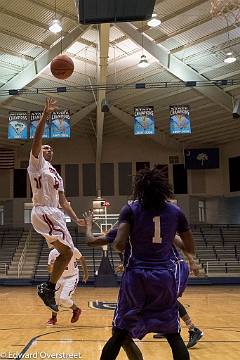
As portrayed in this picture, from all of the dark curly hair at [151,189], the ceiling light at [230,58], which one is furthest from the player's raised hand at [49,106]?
the ceiling light at [230,58]

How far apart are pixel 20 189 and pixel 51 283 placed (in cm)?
2408

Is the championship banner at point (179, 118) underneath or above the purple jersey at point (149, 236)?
above

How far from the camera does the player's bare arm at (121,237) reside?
10.6 ft

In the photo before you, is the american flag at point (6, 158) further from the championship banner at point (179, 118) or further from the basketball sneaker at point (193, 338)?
the basketball sneaker at point (193, 338)

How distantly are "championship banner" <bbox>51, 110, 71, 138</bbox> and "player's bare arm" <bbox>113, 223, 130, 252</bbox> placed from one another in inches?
552

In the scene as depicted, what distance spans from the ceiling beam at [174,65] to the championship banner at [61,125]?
3.91m

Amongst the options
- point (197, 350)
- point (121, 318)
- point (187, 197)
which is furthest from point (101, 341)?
point (187, 197)

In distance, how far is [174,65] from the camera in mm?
18047

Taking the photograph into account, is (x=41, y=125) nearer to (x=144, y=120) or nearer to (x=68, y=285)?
(x=68, y=285)

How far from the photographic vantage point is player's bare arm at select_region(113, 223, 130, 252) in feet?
10.6

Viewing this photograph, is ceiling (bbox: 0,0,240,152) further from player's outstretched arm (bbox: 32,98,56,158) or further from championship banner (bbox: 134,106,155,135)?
player's outstretched arm (bbox: 32,98,56,158)

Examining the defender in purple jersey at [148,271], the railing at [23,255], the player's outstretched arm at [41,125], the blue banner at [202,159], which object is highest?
the blue banner at [202,159]

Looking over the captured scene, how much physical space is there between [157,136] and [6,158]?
30.3ft

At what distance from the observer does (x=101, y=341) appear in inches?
227
